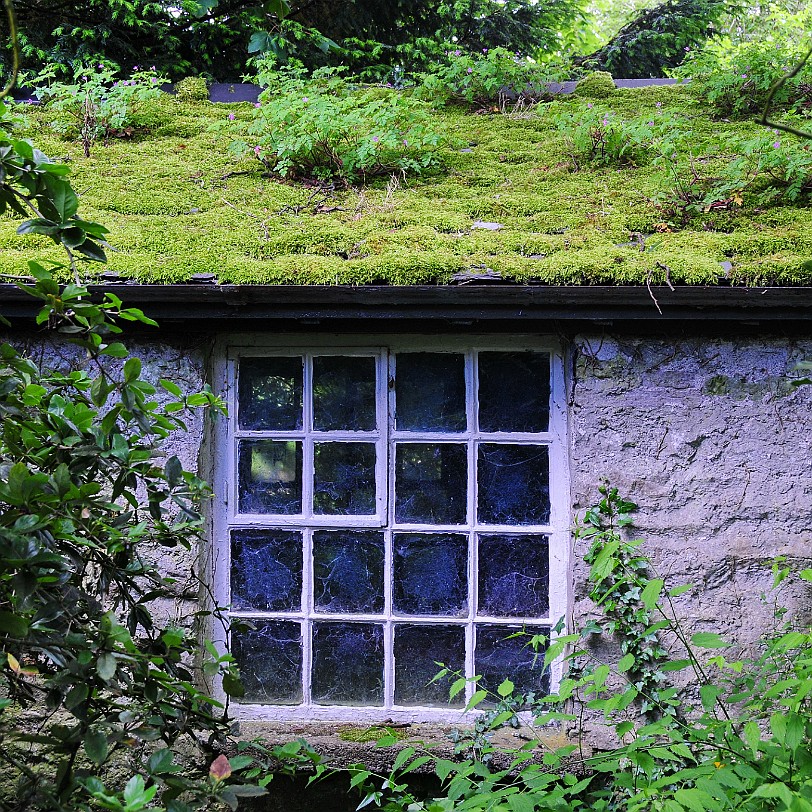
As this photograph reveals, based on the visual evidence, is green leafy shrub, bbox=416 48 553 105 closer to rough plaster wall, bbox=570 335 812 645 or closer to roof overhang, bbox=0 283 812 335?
roof overhang, bbox=0 283 812 335

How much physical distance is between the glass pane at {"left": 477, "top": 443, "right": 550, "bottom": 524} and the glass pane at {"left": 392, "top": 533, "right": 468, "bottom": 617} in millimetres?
206

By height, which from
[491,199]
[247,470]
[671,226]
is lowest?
[247,470]

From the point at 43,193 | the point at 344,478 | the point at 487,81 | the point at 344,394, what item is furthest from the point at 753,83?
the point at 43,193

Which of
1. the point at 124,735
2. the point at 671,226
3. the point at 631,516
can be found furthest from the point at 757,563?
the point at 124,735

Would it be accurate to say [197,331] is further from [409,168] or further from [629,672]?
[629,672]

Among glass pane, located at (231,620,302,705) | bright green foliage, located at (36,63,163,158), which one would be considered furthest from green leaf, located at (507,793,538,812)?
bright green foliage, located at (36,63,163,158)

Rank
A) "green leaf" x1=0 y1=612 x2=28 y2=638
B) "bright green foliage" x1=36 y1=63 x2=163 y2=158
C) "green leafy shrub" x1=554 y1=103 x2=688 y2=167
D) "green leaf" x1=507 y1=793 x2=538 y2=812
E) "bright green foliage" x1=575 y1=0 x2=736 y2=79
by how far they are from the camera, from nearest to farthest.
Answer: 1. "green leaf" x1=0 y1=612 x2=28 y2=638
2. "green leaf" x1=507 y1=793 x2=538 y2=812
3. "green leafy shrub" x1=554 y1=103 x2=688 y2=167
4. "bright green foliage" x1=36 y1=63 x2=163 y2=158
5. "bright green foliage" x1=575 y1=0 x2=736 y2=79

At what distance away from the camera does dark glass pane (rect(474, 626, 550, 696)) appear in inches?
140

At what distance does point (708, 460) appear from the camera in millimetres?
3416

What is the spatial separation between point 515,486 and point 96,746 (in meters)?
2.12

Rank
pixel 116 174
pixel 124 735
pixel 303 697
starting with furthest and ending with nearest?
pixel 116 174
pixel 303 697
pixel 124 735

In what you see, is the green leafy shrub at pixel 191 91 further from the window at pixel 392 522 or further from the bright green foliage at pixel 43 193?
the bright green foliage at pixel 43 193

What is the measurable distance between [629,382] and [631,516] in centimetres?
59

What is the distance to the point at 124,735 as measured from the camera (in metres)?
2.16
